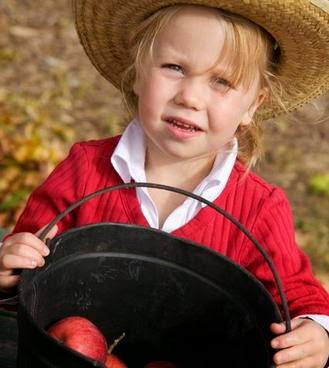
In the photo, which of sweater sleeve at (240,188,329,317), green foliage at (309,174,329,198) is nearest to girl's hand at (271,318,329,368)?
sweater sleeve at (240,188,329,317)

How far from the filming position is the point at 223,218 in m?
2.31

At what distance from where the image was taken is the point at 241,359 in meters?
2.02

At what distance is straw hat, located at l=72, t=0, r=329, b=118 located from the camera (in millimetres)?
2018

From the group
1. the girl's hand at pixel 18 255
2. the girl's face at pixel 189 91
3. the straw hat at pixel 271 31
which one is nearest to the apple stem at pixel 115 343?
the girl's hand at pixel 18 255

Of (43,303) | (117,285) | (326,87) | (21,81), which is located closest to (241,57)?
(326,87)

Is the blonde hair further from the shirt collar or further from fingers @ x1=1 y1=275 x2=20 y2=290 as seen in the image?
fingers @ x1=1 y1=275 x2=20 y2=290

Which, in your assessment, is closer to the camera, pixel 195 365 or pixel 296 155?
pixel 195 365

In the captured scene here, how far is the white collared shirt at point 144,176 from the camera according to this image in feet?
7.61

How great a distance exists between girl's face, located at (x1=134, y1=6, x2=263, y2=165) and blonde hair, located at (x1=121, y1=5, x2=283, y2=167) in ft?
0.06

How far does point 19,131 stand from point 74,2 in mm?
1872

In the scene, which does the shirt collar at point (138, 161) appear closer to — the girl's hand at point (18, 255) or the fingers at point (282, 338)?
the girl's hand at point (18, 255)

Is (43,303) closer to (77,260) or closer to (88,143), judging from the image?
(77,260)

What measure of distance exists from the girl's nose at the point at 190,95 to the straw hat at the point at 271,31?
7.8 inches

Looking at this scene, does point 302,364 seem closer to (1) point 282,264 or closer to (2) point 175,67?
(1) point 282,264
